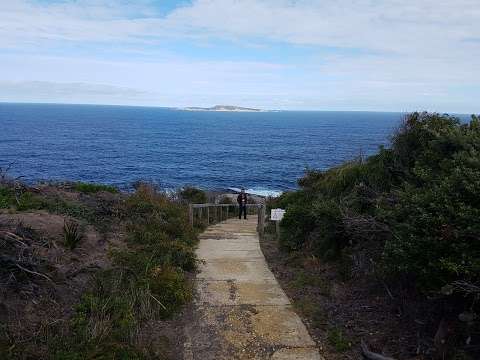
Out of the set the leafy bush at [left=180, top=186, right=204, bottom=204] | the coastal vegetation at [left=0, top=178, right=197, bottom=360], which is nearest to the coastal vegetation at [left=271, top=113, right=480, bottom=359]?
the coastal vegetation at [left=0, top=178, right=197, bottom=360]

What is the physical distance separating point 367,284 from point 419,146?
3.57m

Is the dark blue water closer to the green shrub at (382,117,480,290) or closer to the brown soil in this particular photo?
the brown soil

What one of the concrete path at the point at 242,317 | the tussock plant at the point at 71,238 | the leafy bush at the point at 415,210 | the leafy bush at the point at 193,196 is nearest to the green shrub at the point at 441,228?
the leafy bush at the point at 415,210

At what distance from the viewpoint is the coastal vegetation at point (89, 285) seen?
221 inches

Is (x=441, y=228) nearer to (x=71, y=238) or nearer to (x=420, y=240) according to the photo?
(x=420, y=240)

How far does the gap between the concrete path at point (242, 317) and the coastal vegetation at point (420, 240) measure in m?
0.65

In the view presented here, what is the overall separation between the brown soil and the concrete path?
0.26 metres

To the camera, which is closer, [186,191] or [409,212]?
[409,212]

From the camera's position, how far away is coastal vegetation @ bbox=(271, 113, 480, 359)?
17.7 ft

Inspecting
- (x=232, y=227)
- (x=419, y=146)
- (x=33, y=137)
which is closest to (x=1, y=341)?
(x=419, y=146)

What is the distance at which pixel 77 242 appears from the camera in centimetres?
905

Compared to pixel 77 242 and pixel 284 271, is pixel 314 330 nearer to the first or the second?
pixel 284 271

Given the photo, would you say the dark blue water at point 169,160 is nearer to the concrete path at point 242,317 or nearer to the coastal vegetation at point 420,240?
the coastal vegetation at point 420,240

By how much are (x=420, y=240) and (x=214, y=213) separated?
14132 millimetres
